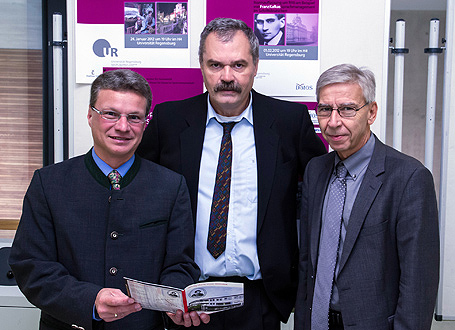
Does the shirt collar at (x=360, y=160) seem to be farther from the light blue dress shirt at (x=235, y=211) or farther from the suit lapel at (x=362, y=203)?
the light blue dress shirt at (x=235, y=211)

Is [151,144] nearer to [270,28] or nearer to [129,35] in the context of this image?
[129,35]

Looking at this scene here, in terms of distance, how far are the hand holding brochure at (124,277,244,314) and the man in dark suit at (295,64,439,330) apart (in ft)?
1.44

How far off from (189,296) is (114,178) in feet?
1.70

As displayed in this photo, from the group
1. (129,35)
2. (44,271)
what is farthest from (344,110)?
(129,35)

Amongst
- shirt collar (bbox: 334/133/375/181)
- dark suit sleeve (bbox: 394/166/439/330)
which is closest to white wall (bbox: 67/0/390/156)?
shirt collar (bbox: 334/133/375/181)

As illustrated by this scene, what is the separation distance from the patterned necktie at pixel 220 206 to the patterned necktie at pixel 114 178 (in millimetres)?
437

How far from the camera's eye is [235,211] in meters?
1.89

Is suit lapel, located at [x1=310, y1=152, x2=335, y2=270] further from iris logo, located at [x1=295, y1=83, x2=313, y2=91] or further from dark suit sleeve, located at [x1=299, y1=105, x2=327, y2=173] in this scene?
iris logo, located at [x1=295, y1=83, x2=313, y2=91]

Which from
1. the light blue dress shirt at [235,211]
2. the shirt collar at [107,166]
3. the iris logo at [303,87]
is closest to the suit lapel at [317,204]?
the light blue dress shirt at [235,211]

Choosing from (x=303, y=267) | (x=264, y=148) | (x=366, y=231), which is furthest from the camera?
(x=264, y=148)

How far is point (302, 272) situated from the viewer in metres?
1.83

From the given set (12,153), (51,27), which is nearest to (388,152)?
(51,27)

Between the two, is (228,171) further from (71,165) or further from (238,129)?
(71,165)

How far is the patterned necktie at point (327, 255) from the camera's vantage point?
164 centimetres
